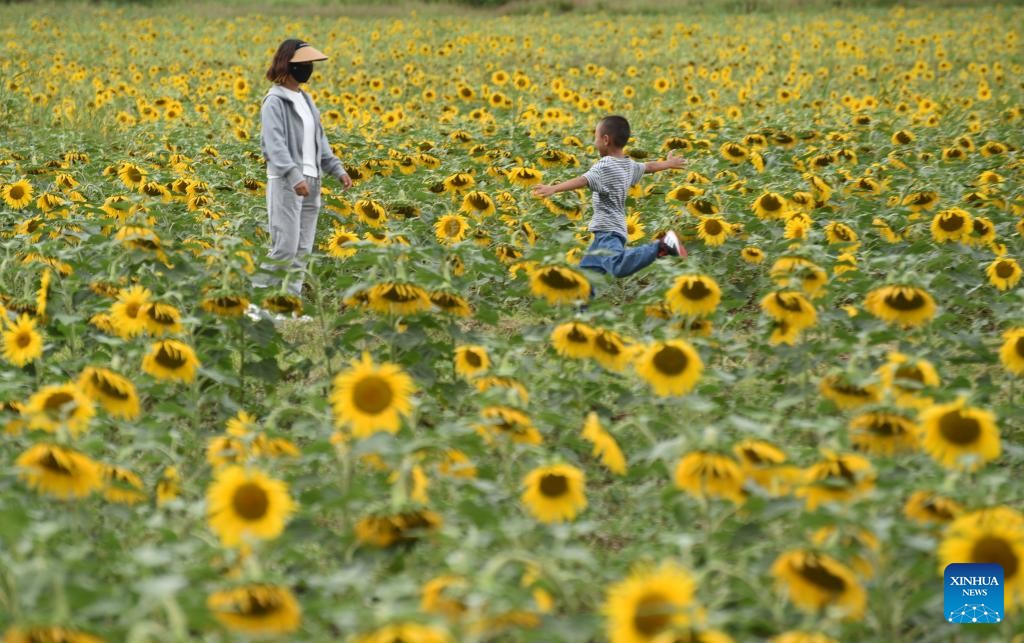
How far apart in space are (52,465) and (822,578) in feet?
6.17

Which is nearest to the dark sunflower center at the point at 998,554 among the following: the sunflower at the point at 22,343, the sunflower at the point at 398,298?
the sunflower at the point at 398,298

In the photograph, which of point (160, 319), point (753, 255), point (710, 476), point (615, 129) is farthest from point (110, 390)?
point (753, 255)

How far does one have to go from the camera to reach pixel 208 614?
7.16ft

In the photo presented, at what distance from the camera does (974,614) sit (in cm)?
255

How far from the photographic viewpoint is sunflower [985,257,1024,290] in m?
4.79

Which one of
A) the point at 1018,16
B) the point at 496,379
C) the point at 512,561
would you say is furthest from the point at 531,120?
the point at 1018,16

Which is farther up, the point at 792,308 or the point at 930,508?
the point at 792,308

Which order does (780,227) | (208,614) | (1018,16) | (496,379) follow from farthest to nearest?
(1018,16) < (780,227) < (496,379) < (208,614)

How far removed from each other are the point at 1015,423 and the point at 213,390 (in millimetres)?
3084

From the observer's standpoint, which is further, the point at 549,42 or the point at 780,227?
the point at 549,42

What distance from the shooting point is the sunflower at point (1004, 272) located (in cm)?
479

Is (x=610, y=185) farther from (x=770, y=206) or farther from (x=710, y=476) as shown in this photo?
(x=710, y=476)

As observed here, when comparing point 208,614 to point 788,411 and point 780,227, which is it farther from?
point 780,227

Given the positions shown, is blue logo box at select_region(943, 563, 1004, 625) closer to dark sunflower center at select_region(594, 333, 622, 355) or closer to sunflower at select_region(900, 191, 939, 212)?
dark sunflower center at select_region(594, 333, 622, 355)
